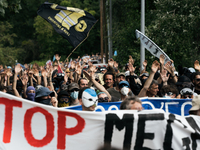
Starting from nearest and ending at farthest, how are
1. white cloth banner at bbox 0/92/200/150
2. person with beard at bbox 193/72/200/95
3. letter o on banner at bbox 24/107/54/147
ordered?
white cloth banner at bbox 0/92/200/150, letter o on banner at bbox 24/107/54/147, person with beard at bbox 193/72/200/95

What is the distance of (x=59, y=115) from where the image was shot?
3701mm

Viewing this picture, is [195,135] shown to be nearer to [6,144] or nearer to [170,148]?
[170,148]

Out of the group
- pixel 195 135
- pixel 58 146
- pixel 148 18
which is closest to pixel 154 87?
pixel 195 135

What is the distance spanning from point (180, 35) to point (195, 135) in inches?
393

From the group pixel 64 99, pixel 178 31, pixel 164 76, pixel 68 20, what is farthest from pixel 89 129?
pixel 178 31

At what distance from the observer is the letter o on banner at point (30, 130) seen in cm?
366

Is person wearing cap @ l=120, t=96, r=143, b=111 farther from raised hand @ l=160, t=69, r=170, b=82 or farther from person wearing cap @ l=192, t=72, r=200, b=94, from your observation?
person wearing cap @ l=192, t=72, r=200, b=94

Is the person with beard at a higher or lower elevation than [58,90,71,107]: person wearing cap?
higher

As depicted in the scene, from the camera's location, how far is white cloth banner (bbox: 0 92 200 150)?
3.55m

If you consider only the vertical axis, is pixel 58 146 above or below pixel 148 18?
below

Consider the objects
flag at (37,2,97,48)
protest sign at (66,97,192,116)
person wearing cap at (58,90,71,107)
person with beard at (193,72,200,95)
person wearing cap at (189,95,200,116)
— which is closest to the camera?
person wearing cap at (189,95,200,116)

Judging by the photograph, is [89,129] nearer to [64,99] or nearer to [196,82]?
[64,99]

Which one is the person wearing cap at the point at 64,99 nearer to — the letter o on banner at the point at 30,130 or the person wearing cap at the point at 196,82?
the letter o on banner at the point at 30,130

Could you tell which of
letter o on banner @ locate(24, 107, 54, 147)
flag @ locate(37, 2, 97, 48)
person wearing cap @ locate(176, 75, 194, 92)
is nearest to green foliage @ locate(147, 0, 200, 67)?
flag @ locate(37, 2, 97, 48)
